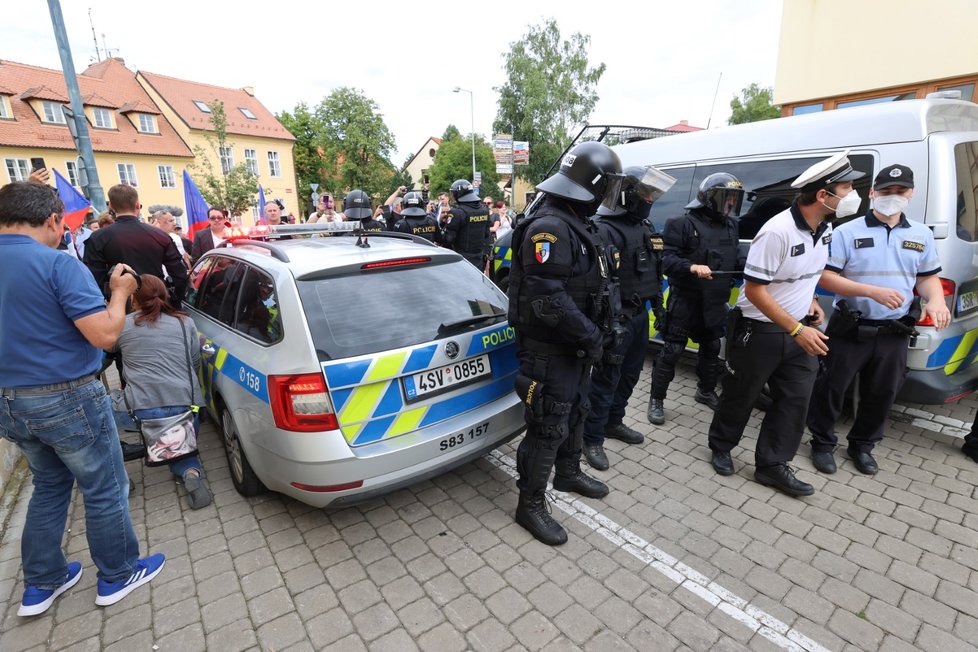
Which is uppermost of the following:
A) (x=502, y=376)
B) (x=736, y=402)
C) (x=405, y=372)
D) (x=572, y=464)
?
(x=405, y=372)

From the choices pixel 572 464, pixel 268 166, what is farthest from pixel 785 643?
pixel 268 166

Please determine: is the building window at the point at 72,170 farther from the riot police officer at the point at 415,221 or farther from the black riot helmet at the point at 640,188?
the black riot helmet at the point at 640,188

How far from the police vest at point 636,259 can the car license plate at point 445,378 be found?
1.23 m

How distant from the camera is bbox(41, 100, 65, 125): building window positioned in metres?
27.2

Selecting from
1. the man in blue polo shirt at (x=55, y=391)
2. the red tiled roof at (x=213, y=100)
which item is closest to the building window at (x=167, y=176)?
the red tiled roof at (x=213, y=100)

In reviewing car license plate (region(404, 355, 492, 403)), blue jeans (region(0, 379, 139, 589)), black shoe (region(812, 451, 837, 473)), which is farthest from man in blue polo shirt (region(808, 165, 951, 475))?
blue jeans (region(0, 379, 139, 589))

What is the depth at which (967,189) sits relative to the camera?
11.3ft

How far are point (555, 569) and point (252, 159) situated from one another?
138ft

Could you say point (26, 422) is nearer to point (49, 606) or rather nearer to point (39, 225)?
point (39, 225)

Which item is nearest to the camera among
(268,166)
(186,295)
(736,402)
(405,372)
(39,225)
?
(39,225)

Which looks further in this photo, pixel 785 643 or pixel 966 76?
pixel 966 76

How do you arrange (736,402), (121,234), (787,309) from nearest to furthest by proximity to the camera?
1. (787,309)
2. (736,402)
3. (121,234)

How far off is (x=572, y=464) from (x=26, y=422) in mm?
2739

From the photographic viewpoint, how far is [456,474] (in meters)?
3.42
